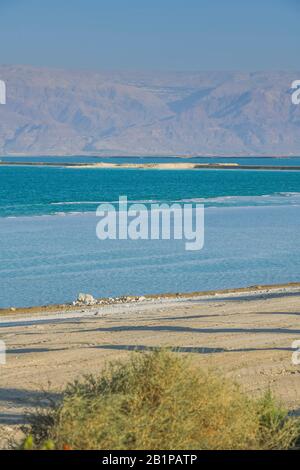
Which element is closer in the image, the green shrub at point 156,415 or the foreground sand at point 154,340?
the green shrub at point 156,415

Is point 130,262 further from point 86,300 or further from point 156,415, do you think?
point 156,415

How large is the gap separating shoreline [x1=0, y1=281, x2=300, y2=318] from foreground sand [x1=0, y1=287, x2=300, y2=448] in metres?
0.14

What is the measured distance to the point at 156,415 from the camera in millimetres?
6316

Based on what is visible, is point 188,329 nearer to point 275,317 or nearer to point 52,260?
point 275,317

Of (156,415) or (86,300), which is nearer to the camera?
(156,415)

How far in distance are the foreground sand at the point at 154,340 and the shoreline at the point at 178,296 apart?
143mm

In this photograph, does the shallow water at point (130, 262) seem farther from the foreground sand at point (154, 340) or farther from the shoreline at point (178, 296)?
the foreground sand at point (154, 340)

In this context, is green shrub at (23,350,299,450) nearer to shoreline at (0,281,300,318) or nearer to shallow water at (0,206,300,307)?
shoreline at (0,281,300,318)

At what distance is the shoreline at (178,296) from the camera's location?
19.5m

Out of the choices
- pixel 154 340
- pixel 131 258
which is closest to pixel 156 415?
pixel 154 340

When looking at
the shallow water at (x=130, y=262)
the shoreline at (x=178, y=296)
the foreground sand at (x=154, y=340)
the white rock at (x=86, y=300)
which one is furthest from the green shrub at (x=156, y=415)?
the shallow water at (x=130, y=262)

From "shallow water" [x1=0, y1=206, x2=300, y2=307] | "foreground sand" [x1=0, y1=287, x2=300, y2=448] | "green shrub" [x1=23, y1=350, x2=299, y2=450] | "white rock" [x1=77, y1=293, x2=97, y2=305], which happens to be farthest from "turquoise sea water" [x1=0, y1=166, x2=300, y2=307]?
"green shrub" [x1=23, y1=350, x2=299, y2=450]

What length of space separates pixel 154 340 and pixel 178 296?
22.3ft

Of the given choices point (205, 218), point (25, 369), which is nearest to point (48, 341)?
point (25, 369)
